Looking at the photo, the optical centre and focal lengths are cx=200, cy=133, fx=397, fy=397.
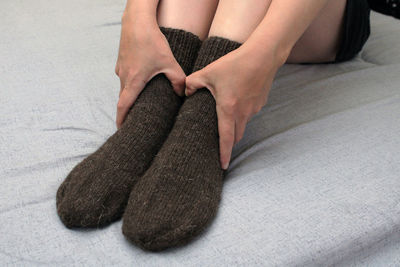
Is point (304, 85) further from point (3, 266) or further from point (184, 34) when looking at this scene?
point (3, 266)

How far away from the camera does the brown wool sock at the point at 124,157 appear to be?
0.52m

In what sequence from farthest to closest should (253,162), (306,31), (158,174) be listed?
(306,31) < (253,162) < (158,174)

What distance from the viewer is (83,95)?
2.68 feet

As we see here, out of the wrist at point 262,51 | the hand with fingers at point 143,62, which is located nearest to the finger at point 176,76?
the hand with fingers at point 143,62

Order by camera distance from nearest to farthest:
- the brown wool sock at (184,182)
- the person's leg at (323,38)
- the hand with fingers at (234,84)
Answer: the brown wool sock at (184,182) → the hand with fingers at (234,84) → the person's leg at (323,38)

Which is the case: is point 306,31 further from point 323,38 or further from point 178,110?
point 178,110

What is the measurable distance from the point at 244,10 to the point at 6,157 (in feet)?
1.51

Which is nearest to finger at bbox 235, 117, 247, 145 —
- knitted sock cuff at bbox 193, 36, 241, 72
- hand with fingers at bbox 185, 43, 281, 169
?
hand with fingers at bbox 185, 43, 281, 169

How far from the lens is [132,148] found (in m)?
0.59

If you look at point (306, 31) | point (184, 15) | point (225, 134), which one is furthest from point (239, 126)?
point (306, 31)

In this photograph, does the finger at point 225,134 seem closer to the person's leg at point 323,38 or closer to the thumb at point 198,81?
the thumb at point 198,81

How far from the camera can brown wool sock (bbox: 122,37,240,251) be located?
0.49m

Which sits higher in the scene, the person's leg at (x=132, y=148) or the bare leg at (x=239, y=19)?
the bare leg at (x=239, y=19)

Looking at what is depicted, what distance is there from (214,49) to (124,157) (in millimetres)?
235
